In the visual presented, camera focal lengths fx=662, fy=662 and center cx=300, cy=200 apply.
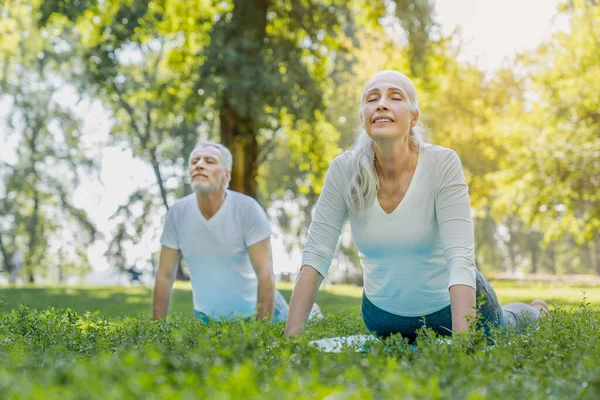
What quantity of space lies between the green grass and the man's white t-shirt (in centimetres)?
245

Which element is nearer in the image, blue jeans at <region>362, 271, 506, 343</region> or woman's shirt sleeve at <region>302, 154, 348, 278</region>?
woman's shirt sleeve at <region>302, 154, 348, 278</region>

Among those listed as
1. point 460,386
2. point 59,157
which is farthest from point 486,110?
point 460,386

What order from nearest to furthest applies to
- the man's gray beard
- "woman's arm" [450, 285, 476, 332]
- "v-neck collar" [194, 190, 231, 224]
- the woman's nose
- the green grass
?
the green grass < "woman's arm" [450, 285, 476, 332] < the woman's nose < the man's gray beard < "v-neck collar" [194, 190, 231, 224]

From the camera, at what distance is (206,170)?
6918mm

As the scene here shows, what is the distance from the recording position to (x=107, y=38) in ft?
45.5

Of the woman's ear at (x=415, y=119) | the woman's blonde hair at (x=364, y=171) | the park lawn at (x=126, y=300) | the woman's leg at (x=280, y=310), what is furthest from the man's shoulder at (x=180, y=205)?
the park lawn at (x=126, y=300)

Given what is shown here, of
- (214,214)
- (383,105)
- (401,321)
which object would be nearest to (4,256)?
(214,214)

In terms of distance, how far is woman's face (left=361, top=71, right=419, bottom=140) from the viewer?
15.1ft

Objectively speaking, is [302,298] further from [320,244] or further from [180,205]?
[180,205]

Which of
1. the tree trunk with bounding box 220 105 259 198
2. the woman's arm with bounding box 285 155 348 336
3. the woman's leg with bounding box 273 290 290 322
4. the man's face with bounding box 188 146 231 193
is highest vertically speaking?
the tree trunk with bounding box 220 105 259 198

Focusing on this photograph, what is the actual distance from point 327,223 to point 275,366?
2053mm

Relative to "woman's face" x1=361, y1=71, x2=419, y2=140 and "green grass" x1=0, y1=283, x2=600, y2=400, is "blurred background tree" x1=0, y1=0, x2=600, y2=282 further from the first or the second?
"green grass" x1=0, y1=283, x2=600, y2=400

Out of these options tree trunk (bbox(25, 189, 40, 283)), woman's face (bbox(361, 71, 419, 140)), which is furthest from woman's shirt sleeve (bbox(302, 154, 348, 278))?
tree trunk (bbox(25, 189, 40, 283))

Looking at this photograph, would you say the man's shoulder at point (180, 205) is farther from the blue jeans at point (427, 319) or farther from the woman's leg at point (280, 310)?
the blue jeans at point (427, 319)
